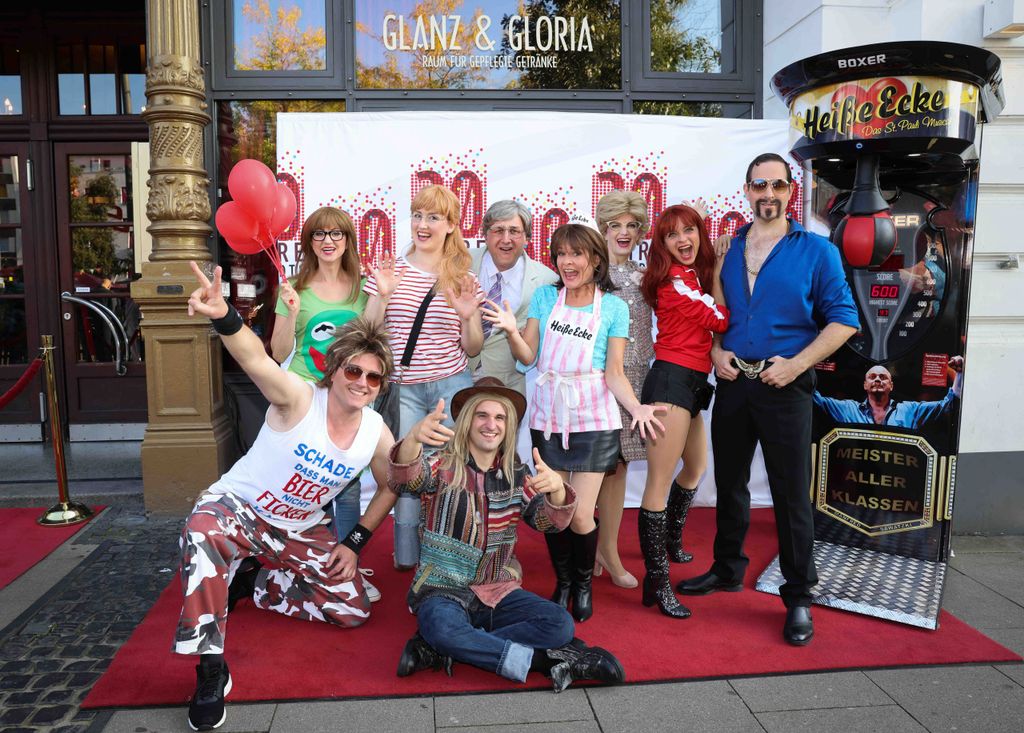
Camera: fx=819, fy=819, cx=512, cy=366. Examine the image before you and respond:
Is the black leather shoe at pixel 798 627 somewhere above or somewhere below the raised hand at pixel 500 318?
below

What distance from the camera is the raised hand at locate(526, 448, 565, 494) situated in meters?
3.05

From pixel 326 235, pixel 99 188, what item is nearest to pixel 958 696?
pixel 326 235

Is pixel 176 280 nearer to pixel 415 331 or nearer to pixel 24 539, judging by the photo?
pixel 24 539

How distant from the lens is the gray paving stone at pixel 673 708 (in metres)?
2.72

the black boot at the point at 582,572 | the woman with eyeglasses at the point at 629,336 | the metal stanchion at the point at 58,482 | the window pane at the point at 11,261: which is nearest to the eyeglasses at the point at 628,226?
the woman with eyeglasses at the point at 629,336

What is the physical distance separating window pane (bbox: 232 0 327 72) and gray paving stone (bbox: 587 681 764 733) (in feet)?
14.7

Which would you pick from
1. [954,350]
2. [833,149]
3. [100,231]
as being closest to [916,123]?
[833,149]

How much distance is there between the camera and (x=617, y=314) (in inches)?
141

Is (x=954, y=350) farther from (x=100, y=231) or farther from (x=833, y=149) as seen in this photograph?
(x=100, y=231)

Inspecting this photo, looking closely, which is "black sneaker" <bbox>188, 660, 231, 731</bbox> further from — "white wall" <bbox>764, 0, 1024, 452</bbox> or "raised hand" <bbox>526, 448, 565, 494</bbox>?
"white wall" <bbox>764, 0, 1024, 452</bbox>

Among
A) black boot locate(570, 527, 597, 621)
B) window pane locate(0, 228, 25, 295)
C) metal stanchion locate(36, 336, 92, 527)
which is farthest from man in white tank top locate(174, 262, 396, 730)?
window pane locate(0, 228, 25, 295)

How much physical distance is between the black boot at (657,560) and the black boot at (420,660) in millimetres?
1042

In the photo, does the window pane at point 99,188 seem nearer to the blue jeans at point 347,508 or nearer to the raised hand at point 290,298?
the raised hand at point 290,298

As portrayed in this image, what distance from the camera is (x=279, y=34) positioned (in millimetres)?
5496
